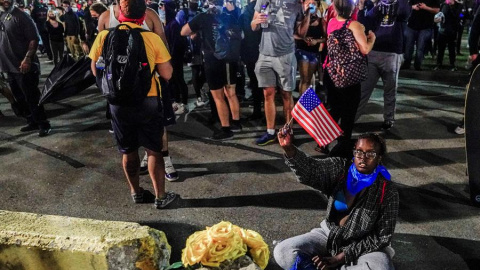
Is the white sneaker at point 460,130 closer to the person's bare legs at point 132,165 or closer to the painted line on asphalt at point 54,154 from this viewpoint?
the person's bare legs at point 132,165

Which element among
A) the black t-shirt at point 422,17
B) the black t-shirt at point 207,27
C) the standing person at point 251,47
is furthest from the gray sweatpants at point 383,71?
the black t-shirt at point 422,17

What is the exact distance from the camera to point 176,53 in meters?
6.55

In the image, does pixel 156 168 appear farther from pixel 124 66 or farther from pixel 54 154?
pixel 54 154

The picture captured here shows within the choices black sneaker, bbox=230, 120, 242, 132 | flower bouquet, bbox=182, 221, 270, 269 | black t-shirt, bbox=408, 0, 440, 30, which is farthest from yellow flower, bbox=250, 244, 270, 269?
black t-shirt, bbox=408, 0, 440, 30

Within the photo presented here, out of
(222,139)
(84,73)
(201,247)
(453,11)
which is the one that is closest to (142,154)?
(222,139)

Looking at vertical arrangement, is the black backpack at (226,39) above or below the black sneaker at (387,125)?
above

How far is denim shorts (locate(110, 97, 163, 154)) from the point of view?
3.33m

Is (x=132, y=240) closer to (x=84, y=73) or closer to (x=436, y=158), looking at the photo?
(x=436, y=158)

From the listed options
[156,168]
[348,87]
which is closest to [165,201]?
[156,168]

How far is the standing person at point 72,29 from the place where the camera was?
1033 cm

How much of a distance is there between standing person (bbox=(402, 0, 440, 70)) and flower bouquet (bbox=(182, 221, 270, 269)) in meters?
8.07

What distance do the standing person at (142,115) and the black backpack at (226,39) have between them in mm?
1852

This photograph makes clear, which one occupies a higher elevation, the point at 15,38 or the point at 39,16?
the point at 39,16

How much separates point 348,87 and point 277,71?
1.03 meters
